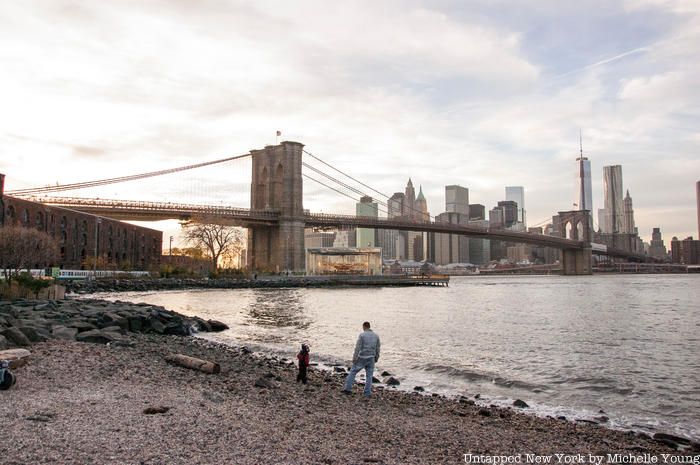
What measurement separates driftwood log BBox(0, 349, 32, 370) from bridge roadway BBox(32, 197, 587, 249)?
60.0 meters

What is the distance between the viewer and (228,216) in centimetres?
8044

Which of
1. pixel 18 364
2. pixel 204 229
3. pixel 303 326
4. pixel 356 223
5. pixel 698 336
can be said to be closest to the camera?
pixel 18 364

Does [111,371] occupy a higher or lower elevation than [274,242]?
lower

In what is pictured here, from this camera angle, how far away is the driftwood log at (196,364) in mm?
11406

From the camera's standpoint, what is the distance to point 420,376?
45.0ft

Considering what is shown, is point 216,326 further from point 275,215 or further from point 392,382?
point 275,215

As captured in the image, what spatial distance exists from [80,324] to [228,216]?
65.4 meters

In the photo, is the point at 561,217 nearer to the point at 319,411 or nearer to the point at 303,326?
the point at 303,326

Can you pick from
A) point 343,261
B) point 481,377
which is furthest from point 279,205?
point 481,377

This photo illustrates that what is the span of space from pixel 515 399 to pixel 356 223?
78.9m

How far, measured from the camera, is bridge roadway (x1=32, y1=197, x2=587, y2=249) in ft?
224

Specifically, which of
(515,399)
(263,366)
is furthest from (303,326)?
(515,399)

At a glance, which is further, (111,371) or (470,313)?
(470,313)

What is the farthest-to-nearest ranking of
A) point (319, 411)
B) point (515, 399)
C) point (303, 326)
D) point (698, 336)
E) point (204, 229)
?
1. point (204, 229)
2. point (303, 326)
3. point (698, 336)
4. point (515, 399)
5. point (319, 411)
